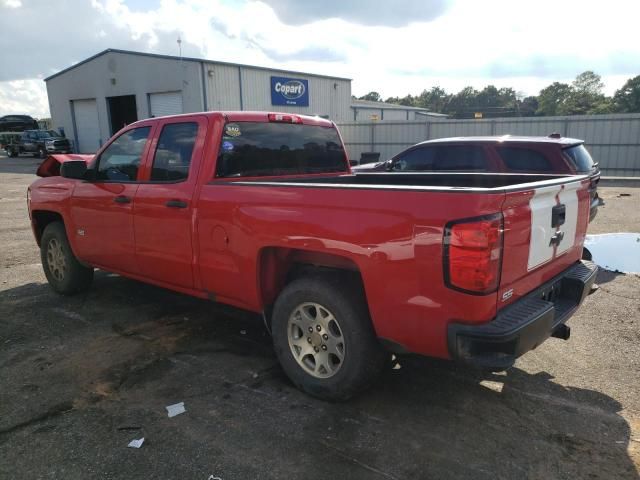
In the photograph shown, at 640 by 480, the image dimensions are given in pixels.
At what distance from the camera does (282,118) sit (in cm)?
445

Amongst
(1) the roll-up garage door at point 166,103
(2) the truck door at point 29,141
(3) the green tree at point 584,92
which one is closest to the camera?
(1) the roll-up garage door at point 166,103

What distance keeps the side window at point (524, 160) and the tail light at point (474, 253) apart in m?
4.89

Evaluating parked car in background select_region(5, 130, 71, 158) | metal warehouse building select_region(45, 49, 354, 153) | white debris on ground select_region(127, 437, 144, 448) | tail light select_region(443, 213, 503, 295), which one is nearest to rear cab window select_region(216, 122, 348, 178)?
white debris on ground select_region(127, 437, 144, 448)

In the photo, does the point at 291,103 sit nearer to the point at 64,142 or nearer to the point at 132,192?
the point at 64,142

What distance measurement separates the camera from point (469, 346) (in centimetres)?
258

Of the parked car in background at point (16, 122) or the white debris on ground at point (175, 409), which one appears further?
the parked car in background at point (16, 122)

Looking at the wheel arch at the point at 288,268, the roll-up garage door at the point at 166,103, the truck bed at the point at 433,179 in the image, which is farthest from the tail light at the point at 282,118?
the roll-up garage door at the point at 166,103

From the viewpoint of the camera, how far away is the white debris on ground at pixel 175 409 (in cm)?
323

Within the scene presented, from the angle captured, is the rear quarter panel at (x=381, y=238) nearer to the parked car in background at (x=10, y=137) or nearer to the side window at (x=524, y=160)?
the side window at (x=524, y=160)

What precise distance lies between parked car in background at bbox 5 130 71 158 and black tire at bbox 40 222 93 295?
29.0m

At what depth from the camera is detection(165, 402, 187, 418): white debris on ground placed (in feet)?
10.6

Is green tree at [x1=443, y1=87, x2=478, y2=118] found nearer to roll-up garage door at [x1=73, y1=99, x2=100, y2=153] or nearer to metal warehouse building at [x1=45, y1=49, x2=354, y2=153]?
metal warehouse building at [x1=45, y1=49, x2=354, y2=153]

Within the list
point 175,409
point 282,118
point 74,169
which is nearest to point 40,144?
point 74,169

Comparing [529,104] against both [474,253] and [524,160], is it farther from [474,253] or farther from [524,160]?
[474,253]
